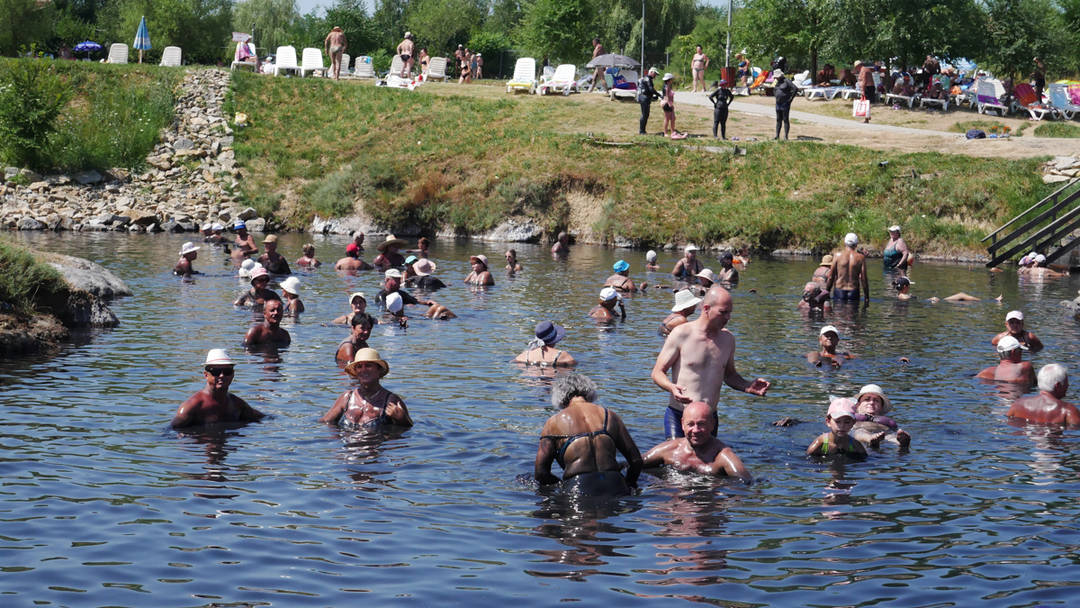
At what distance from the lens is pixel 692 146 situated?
43312mm

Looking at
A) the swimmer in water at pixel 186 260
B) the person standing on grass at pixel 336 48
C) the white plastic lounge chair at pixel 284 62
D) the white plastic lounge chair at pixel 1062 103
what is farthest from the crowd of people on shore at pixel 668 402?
the white plastic lounge chair at pixel 284 62

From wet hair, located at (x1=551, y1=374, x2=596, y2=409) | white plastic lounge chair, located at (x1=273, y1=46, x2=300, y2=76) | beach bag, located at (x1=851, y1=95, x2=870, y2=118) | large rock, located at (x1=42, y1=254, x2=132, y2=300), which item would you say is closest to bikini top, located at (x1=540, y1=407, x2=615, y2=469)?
wet hair, located at (x1=551, y1=374, x2=596, y2=409)

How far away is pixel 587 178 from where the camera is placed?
140 ft

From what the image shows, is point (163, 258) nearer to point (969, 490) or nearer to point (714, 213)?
point (714, 213)

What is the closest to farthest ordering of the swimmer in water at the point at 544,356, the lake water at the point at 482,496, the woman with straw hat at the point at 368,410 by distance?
the lake water at the point at 482,496
the woman with straw hat at the point at 368,410
the swimmer in water at the point at 544,356

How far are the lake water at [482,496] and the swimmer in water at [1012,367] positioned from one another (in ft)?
0.95

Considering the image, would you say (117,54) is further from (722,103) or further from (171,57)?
(722,103)

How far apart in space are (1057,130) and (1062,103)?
4.10 metres

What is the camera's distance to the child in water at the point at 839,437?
1235 cm

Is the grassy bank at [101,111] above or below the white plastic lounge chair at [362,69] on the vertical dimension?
below

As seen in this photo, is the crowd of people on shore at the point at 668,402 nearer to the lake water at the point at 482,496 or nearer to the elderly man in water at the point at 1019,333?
the elderly man in water at the point at 1019,333

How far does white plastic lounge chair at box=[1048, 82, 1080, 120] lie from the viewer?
46906mm

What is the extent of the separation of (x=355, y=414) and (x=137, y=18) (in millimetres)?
64184

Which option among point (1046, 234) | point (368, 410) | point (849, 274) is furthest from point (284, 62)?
point (368, 410)
